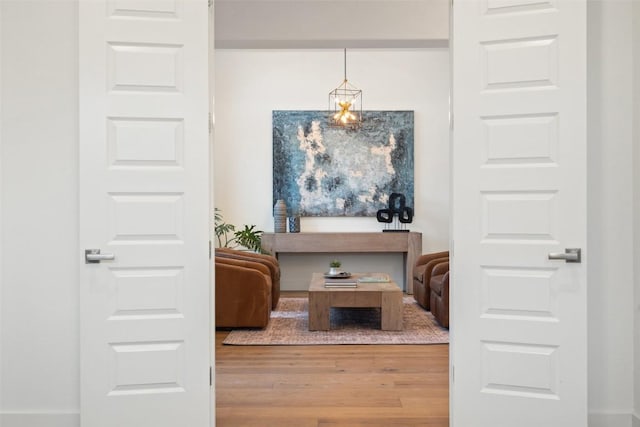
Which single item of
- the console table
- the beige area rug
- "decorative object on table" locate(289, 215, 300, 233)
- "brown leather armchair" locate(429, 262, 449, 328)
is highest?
"decorative object on table" locate(289, 215, 300, 233)

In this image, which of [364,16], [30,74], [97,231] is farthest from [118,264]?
[364,16]

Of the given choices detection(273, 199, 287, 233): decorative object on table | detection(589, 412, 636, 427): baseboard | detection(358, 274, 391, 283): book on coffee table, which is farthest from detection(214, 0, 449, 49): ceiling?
detection(589, 412, 636, 427): baseboard

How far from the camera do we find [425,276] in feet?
19.0

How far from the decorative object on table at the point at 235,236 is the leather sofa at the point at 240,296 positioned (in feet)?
7.66

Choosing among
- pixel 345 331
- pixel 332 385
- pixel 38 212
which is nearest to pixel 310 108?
pixel 345 331

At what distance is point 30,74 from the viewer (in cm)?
261

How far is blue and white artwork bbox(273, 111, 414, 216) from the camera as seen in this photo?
7719 mm

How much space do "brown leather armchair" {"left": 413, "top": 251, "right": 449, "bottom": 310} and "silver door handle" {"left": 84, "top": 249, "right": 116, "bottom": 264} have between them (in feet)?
13.0

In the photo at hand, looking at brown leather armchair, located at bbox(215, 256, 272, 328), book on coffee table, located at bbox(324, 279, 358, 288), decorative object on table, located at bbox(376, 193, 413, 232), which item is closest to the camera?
brown leather armchair, located at bbox(215, 256, 272, 328)

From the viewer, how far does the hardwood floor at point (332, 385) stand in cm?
286

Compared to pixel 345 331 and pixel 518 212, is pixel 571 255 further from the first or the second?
pixel 345 331

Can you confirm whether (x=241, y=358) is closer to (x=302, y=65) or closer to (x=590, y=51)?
(x=590, y=51)

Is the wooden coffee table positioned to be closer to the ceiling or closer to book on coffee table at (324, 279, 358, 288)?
book on coffee table at (324, 279, 358, 288)

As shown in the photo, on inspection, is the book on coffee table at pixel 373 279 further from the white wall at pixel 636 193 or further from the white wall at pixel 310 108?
the white wall at pixel 636 193
